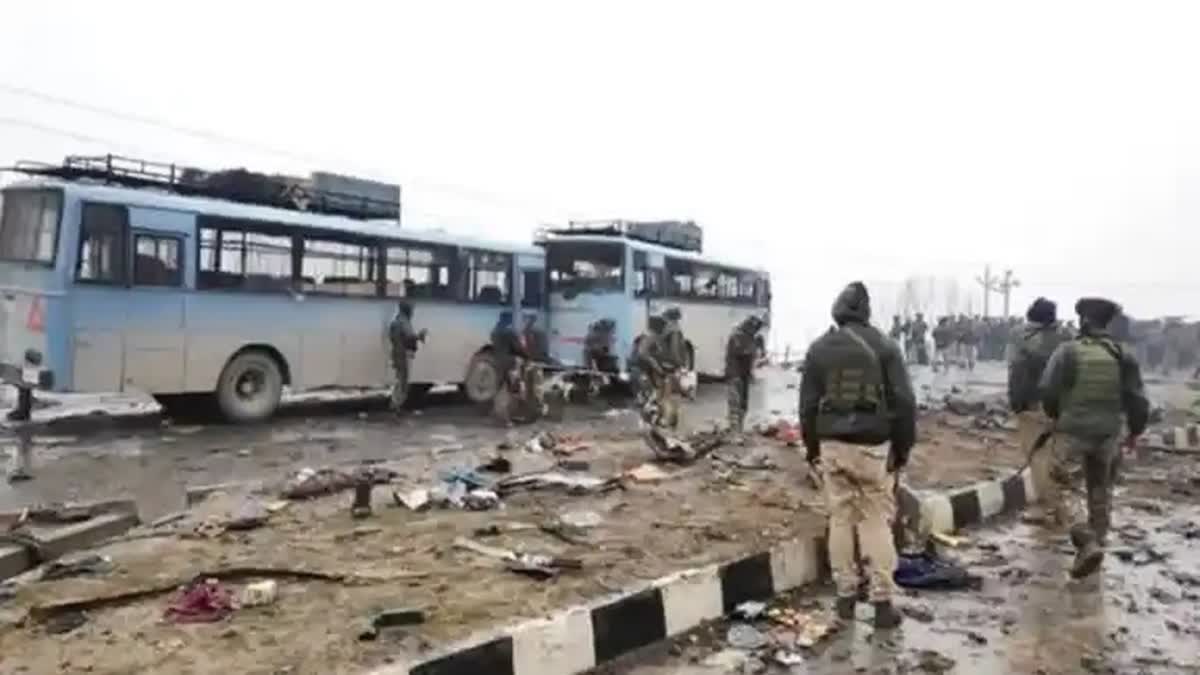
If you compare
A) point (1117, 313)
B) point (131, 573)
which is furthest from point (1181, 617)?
point (131, 573)

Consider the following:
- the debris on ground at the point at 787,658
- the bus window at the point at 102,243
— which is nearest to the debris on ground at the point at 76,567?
the debris on ground at the point at 787,658

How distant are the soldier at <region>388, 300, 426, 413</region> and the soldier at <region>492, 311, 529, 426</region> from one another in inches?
47.4

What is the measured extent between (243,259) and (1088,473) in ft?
34.2

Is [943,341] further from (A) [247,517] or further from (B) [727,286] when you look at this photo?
(A) [247,517]

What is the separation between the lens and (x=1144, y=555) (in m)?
7.07

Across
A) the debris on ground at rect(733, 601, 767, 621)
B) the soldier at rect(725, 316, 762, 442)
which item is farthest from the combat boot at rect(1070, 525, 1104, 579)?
the soldier at rect(725, 316, 762, 442)

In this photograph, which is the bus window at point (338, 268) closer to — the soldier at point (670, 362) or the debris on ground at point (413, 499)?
the soldier at point (670, 362)

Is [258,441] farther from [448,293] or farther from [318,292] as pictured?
[448,293]

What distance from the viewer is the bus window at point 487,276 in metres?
16.9

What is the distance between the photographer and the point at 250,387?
44.6ft

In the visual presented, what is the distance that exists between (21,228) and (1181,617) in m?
12.0

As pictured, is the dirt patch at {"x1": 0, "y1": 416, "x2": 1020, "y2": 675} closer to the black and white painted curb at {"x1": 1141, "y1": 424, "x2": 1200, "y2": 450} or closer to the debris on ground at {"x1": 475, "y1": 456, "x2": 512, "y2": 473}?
the debris on ground at {"x1": 475, "y1": 456, "x2": 512, "y2": 473}

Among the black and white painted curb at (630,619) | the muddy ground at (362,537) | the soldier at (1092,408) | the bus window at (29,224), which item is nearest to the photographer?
the black and white painted curb at (630,619)

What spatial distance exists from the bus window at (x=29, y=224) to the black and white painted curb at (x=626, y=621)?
9338mm
